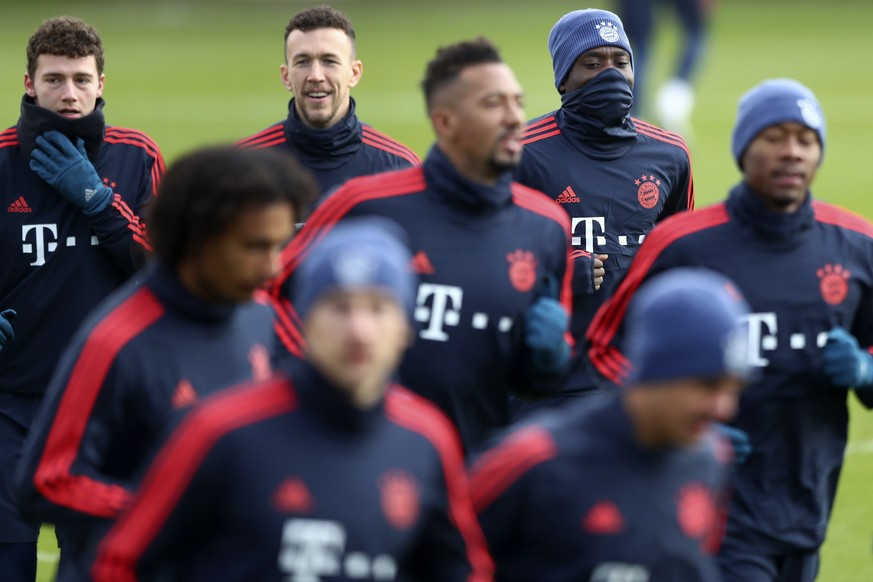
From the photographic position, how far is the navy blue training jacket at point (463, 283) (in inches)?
220

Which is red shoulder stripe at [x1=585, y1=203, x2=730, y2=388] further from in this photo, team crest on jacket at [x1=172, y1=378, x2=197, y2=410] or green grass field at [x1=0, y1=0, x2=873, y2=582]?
green grass field at [x1=0, y1=0, x2=873, y2=582]

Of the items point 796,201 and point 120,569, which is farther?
point 796,201

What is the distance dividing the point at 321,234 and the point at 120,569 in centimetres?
216

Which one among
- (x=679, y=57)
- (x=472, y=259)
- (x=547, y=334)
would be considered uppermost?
(x=679, y=57)

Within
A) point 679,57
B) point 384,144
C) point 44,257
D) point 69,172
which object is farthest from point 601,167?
point 679,57

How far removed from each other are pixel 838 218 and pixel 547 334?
1183 mm

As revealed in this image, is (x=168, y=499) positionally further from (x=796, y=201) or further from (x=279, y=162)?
(x=796, y=201)

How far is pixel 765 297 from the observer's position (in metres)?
5.65

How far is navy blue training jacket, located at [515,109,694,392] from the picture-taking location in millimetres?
7301

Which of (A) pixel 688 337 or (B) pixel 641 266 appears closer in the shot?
(A) pixel 688 337

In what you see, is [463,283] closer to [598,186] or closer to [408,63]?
[598,186]

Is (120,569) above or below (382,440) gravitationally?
below

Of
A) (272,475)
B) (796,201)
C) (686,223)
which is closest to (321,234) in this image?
(686,223)

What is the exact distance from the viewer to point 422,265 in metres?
5.60
